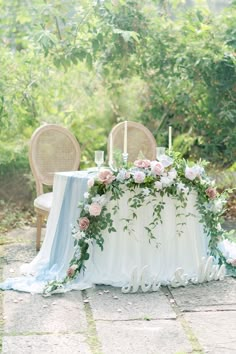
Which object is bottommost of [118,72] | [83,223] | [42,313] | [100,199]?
[42,313]

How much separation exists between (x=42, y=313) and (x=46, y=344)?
467 millimetres

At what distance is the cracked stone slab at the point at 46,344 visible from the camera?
3.03 meters

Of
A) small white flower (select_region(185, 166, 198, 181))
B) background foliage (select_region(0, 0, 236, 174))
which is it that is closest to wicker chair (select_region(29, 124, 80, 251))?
background foliage (select_region(0, 0, 236, 174))

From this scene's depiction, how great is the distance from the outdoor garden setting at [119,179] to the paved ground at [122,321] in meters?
0.01

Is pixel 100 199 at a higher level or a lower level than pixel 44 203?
higher

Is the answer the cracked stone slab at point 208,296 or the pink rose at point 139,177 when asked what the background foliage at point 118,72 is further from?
the cracked stone slab at point 208,296

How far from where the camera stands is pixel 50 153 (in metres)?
5.39

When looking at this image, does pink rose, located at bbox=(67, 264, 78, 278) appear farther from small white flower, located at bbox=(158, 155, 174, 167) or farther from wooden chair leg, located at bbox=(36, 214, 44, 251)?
wooden chair leg, located at bbox=(36, 214, 44, 251)

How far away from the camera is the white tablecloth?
4059mm

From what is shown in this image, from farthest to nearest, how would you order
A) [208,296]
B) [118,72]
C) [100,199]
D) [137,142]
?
[118,72] → [137,142] → [100,199] → [208,296]

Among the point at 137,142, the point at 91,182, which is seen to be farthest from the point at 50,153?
the point at 91,182

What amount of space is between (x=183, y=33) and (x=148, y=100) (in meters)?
0.79

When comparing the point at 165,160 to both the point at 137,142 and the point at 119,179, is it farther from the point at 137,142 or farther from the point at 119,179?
the point at 137,142

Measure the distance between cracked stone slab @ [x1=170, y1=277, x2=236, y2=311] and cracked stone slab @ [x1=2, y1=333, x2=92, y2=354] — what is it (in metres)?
0.74
